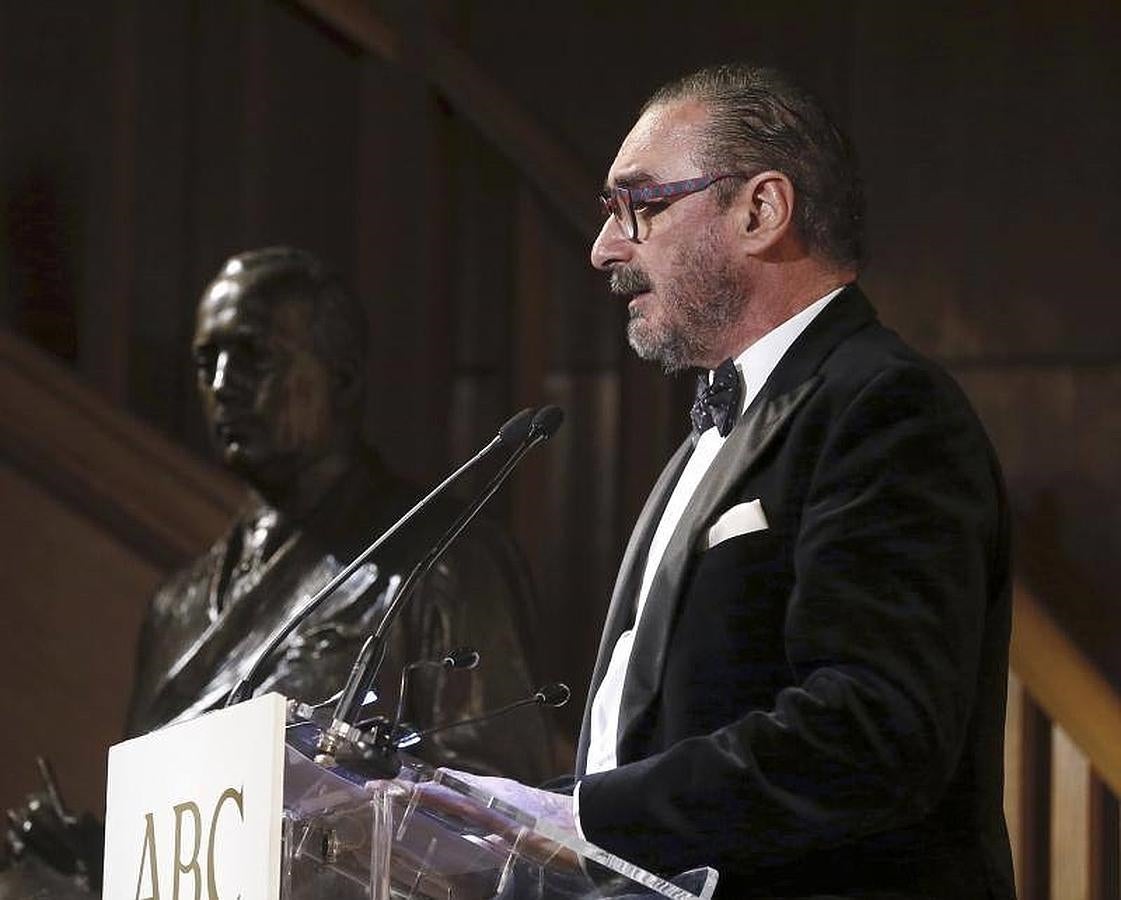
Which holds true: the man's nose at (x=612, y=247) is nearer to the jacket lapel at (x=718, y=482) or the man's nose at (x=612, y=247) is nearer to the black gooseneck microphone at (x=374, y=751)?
the jacket lapel at (x=718, y=482)

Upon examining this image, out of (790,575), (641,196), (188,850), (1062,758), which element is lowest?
(1062,758)

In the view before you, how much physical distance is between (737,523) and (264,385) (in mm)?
2171

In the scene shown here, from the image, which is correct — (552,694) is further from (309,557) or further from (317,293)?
(317,293)

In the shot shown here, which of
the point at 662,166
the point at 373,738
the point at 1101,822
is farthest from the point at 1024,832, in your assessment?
the point at 373,738

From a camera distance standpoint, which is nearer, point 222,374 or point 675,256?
point 675,256

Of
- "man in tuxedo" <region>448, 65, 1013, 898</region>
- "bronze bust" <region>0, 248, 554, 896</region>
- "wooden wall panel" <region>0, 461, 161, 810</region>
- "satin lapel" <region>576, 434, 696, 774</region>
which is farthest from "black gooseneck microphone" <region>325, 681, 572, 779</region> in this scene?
A: "wooden wall panel" <region>0, 461, 161, 810</region>

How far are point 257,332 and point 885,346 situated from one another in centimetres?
215

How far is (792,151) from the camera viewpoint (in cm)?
238

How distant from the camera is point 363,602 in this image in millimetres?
3996

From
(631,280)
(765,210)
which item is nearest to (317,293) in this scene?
(631,280)

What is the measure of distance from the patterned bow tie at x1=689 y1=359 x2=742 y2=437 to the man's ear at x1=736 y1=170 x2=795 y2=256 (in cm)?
12

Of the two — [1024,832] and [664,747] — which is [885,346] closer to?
[664,747]

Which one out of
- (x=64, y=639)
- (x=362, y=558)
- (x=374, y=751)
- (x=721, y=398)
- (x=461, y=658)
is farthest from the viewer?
(x=64, y=639)

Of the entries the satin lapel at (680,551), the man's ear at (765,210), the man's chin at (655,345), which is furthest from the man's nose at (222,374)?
the satin lapel at (680,551)
